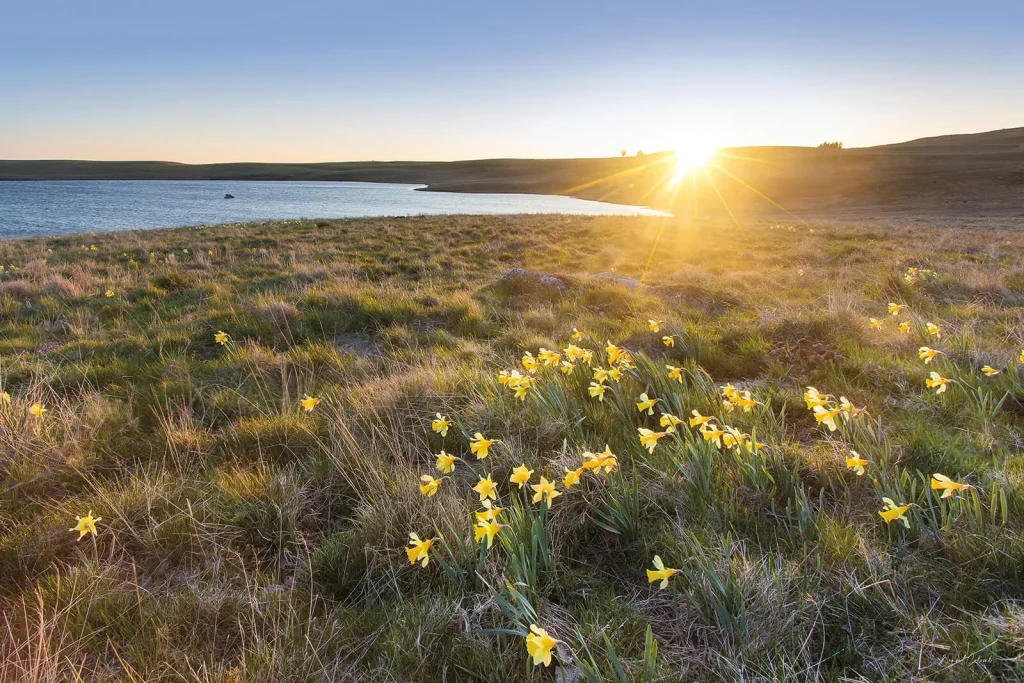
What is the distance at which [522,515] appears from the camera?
1.92m

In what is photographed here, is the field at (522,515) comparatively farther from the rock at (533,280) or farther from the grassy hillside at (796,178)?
the grassy hillside at (796,178)

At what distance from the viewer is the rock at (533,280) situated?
8086 millimetres

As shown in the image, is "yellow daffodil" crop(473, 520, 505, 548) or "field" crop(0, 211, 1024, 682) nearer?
"field" crop(0, 211, 1024, 682)

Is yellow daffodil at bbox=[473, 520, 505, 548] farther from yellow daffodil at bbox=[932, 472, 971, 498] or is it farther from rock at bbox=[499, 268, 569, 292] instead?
rock at bbox=[499, 268, 569, 292]

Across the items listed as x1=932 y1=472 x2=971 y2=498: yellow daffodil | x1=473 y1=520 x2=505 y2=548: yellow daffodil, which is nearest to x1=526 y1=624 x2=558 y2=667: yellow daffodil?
x1=473 y1=520 x2=505 y2=548: yellow daffodil

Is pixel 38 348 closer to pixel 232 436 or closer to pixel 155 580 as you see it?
pixel 232 436

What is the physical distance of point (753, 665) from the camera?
4.81ft

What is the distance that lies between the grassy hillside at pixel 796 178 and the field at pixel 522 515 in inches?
1726

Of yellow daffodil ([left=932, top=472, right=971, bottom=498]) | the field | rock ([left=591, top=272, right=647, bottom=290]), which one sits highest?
yellow daffodil ([left=932, top=472, right=971, bottom=498])

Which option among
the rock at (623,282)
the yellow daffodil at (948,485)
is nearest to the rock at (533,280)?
the rock at (623,282)

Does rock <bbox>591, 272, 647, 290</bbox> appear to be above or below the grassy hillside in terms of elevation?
below

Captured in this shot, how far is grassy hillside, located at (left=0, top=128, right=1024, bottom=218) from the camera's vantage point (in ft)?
154

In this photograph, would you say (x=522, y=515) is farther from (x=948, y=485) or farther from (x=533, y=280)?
(x=533, y=280)

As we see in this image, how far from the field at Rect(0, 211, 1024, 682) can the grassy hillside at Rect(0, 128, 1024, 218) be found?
144 ft
